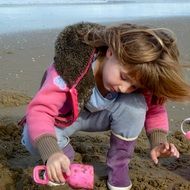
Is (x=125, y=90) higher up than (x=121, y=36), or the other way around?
(x=121, y=36)

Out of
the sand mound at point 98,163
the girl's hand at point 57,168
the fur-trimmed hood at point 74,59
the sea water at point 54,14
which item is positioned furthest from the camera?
the sea water at point 54,14

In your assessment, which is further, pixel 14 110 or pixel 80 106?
pixel 14 110

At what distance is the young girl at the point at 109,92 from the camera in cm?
194

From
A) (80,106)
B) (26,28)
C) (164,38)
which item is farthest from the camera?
(26,28)

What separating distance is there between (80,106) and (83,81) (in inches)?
5.1

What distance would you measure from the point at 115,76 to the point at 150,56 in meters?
0.17

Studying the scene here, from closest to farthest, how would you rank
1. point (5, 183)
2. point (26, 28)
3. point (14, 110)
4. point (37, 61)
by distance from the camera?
point (5, 183)
point (14, 110)
point (37, 61)
point (26, 28)

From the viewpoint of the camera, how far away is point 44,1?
10.6 meters

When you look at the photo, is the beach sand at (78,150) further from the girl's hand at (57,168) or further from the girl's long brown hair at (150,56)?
the girl's long brown hair at (150,56)

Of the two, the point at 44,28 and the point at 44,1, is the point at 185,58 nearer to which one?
the point at 44,28

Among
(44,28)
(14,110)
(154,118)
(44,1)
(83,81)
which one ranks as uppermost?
(83,81)

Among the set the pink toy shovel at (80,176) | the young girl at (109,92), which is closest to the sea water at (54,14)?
the young girl at (109,92)

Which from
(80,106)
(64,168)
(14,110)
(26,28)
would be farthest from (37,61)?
(64,168)

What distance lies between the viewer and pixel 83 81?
2066 mm
